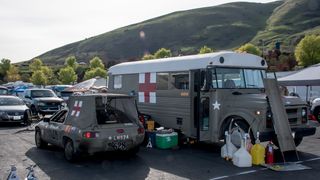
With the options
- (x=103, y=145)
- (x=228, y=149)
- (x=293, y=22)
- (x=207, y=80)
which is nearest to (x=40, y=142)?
(x=103, y=145)

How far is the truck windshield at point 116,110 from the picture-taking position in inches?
383

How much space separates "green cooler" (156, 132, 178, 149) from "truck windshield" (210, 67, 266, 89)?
199 centimetres

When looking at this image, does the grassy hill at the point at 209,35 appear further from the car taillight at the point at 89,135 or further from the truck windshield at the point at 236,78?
the car taillight at the point at 89,135

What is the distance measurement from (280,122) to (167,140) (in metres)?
3.39

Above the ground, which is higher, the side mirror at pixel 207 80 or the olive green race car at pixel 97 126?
the side mirror at pixel 207 80

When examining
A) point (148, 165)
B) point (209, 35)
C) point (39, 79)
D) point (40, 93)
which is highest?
point (209, 35)

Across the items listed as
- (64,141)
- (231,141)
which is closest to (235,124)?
(231,141)

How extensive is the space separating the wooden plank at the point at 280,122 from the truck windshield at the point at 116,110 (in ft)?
11.5

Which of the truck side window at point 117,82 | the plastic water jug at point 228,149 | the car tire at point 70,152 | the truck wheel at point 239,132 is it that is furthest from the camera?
the truck side window at point 117,82

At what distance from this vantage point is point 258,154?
9211mm

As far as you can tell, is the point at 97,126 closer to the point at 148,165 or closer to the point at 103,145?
the point at 103,145

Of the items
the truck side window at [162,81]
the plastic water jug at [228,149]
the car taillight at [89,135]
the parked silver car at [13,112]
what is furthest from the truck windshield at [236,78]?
the parked silver car at [13,112]

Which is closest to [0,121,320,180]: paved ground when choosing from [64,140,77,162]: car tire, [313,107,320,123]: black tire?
[64,140,77,162]: car tire

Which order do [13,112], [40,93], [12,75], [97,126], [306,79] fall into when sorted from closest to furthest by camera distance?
[97,126] < [13,112] < [40,93] < [306,79] < [12,75]
